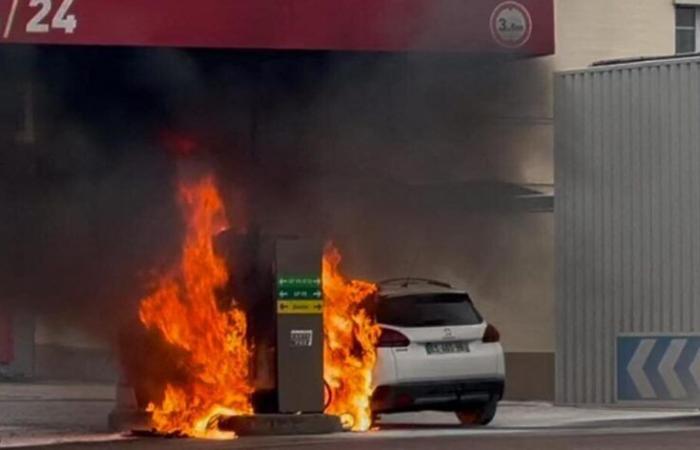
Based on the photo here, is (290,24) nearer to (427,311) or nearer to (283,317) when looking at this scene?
(283,317)

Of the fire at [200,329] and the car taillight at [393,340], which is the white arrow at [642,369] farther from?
the fire at [200,329]

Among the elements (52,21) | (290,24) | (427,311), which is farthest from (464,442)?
(52,21)

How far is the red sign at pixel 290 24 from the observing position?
17.8 m

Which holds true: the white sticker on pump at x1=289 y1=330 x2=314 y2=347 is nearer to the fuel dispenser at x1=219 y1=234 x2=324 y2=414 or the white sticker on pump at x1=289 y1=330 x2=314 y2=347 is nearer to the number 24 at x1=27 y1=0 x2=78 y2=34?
the fuel dispenser at x1=219 y1=234 x2=324 y2=414

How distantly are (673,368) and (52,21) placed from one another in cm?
686

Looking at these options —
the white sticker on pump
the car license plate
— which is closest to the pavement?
the car license plate

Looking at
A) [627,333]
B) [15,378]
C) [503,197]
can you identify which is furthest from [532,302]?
[15,378]

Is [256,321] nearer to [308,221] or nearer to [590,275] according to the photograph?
[308,221]

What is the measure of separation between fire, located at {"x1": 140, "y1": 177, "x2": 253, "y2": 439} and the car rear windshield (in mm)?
1556

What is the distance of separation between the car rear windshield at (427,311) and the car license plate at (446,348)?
24 cm

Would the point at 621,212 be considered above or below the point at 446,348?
above

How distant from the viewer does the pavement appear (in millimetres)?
16484

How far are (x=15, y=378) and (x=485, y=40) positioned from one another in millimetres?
15434

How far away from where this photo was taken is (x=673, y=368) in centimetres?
1797
